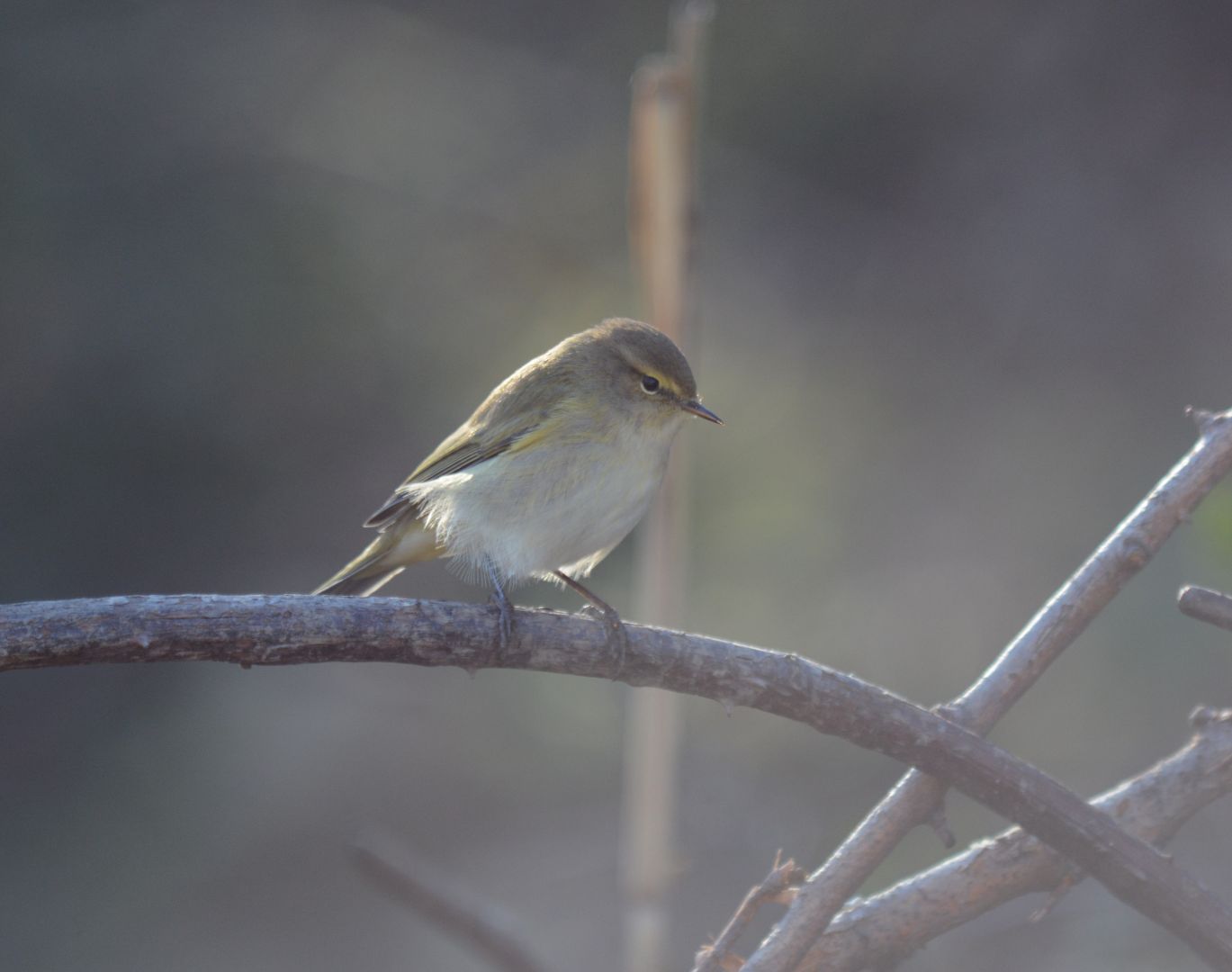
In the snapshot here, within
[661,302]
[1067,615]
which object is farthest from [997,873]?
[661,302]

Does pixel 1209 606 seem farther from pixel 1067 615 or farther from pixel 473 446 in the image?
pixel 473 446

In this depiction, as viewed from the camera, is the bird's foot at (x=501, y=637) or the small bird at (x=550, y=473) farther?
the small bird at (x=550, y=473)

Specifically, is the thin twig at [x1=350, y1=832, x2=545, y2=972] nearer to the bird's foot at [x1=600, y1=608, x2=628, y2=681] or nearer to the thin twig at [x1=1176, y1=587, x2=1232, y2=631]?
the bird's foot at [x1=600, y1=608, x2=628, y2=681]

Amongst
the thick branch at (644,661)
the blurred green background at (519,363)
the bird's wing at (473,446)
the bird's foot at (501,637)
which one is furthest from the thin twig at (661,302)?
the blurred green background at (519,363)

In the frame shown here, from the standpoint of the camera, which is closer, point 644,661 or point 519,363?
point 644,661

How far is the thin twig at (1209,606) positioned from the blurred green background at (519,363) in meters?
3.01

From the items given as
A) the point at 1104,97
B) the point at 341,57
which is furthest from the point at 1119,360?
the point at 341,57

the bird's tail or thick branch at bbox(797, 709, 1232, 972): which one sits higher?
the bird's tail

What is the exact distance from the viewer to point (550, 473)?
264cm

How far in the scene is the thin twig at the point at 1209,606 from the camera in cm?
142

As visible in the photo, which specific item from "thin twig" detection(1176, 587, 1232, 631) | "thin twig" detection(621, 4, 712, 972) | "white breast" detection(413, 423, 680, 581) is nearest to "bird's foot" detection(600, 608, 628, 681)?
"thin twig" detection(1176, 587, 1232, 631)

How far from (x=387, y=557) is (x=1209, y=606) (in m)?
1.82

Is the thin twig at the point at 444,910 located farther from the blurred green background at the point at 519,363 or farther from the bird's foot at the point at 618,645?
the blurred green background at the point at 519,363

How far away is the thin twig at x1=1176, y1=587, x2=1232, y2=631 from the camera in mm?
1425
